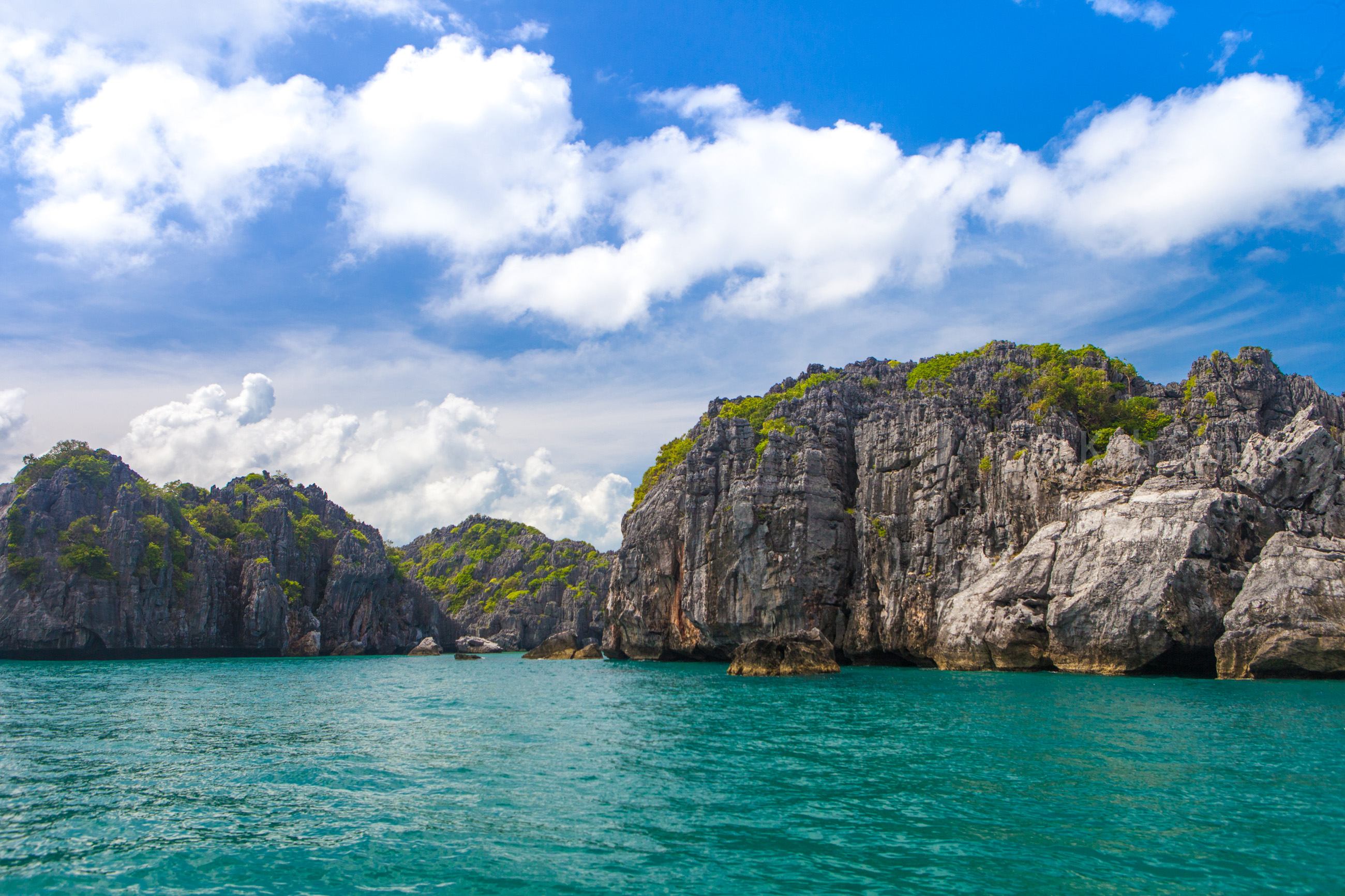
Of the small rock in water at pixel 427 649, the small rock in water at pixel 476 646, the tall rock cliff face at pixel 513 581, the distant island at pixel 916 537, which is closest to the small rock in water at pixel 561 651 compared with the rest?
the distant island at pixel 916 537

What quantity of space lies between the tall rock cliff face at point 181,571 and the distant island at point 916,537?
1.07 feet

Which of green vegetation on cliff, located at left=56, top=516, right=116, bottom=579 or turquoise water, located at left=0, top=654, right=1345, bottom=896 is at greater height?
green vegetation on cliff, located at left=56, top=516, right=116, bottom=579

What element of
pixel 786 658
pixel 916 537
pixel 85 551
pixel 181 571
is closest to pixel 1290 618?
pixel 916 537

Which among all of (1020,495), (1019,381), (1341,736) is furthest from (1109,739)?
(1019,381)

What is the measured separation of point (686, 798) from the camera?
17.6 metres

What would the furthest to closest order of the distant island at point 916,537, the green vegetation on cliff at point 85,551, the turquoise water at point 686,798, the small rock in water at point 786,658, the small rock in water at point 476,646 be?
the small rock in water at point 476,646
the green vegetation on cliff at point 85,551
the small rock in water at point 786,658
the distant island at point 916,537
the turquoise water at point 686,798

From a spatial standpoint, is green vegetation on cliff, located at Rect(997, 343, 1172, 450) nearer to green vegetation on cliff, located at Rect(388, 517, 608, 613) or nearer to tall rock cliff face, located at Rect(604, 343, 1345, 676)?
tall rock cliff face, located at Rect(604, 343, 1345, 676)

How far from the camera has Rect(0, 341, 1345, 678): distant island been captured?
49188mm

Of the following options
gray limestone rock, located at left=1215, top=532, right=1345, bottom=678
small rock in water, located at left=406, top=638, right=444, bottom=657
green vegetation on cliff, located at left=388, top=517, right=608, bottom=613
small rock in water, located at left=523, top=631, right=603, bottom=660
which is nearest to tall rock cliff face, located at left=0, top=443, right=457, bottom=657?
small rock in water, located at left=406, top=638, right=444, bottom=657

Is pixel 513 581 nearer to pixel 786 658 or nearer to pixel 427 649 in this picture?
pixel 427 649

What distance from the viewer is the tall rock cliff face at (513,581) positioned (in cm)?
14588

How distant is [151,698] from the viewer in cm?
3922

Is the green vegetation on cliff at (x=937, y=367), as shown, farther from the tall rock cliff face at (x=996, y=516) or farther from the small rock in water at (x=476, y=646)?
the small rock in water at (x=476, y=646)

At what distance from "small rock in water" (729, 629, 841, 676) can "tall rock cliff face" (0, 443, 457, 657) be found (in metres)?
76.5
